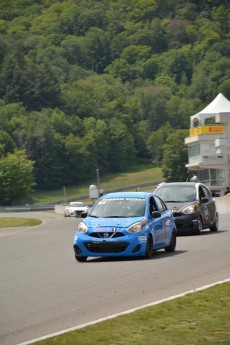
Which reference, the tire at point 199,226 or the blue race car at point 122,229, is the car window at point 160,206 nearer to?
the blue race car at point 122,229

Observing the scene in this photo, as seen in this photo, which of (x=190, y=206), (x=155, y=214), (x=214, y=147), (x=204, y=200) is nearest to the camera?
(x=155, y=214)

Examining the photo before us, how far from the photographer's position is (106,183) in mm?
176375

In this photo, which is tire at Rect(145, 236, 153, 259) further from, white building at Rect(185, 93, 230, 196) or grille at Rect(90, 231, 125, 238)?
white building at Rect(185, 93, 230, 196)

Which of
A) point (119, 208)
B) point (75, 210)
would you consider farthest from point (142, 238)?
point (75, 210)

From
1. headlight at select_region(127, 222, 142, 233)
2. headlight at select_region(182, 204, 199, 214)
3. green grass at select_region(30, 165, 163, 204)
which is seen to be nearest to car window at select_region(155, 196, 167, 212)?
headlight at select_region(127, 222, 142, 233)

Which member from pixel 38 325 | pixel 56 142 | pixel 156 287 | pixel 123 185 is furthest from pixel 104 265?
pixel 56 142

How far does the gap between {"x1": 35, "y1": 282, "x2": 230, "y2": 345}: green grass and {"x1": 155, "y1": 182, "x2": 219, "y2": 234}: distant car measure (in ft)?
49.8

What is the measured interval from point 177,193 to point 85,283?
44.0ft

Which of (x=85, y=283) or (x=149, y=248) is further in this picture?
(x=149, y=248)

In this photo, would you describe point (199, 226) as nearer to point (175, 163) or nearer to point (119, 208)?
point (119, 208)

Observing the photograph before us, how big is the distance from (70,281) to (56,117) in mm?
183370

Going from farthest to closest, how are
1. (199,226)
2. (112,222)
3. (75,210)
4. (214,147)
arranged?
(214,147), (75,210), (199,226), (112,222)

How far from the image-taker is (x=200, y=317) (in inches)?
471

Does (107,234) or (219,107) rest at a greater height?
(219,107)
